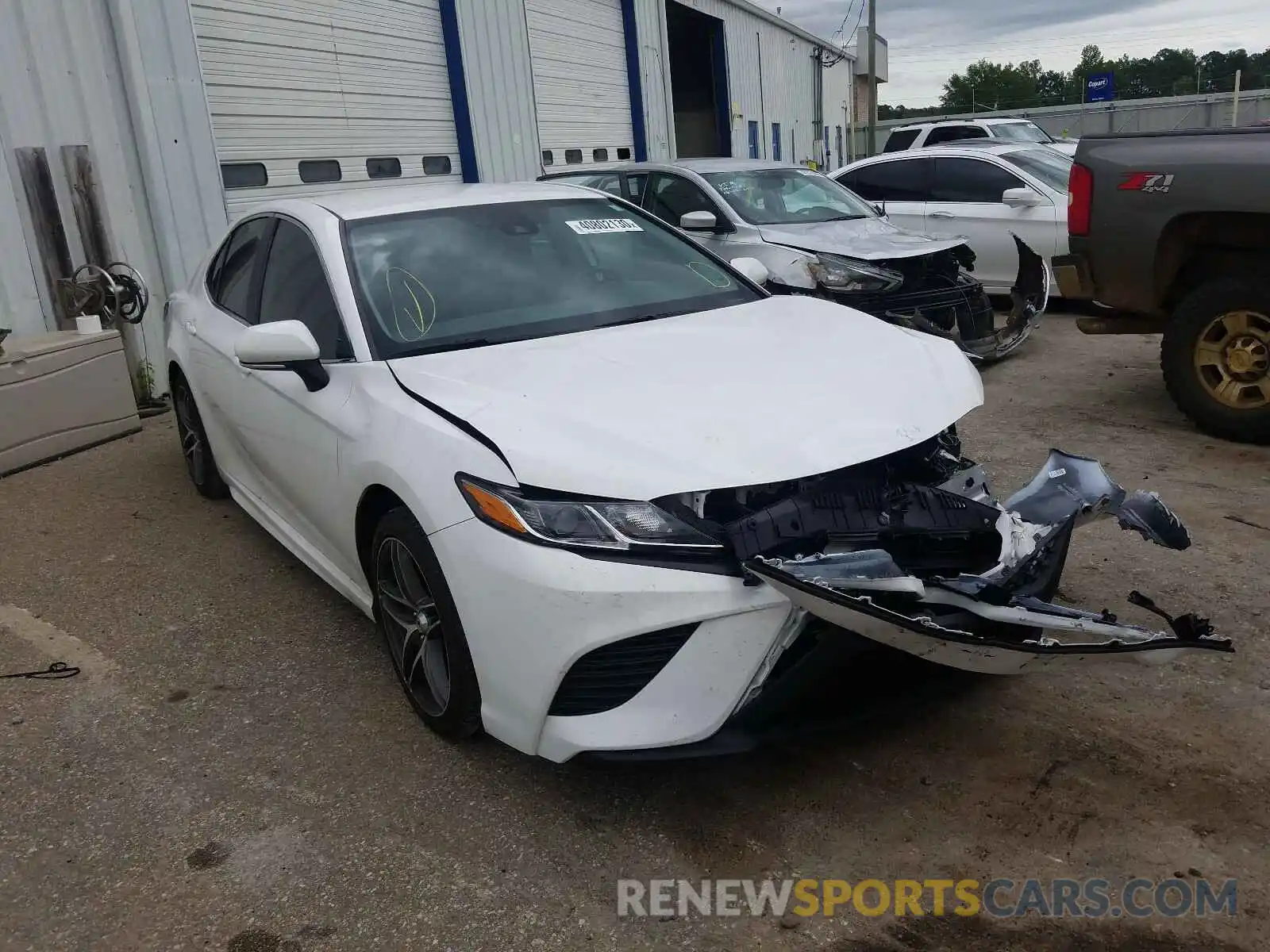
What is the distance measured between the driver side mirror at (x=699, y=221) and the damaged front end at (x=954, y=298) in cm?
93

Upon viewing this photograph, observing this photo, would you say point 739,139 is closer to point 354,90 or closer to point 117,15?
point 354,90

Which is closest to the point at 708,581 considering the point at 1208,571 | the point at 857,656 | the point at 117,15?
the point at 857,656

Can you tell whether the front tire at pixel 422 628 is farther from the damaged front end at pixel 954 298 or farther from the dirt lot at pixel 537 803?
the damaged front end at pixel 954 298

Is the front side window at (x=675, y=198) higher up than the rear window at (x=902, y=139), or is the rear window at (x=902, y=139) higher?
the rear window at (x=902, y=139)

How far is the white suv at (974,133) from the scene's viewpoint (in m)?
14.4

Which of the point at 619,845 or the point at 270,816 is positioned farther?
the point at 270,816

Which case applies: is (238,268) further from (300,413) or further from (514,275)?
(514,275)

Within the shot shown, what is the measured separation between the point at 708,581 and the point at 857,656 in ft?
1.34

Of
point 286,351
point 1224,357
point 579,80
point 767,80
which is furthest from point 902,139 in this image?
point 286,351

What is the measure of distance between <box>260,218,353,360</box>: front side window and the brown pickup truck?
4.03 m

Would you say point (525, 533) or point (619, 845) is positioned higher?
point (525, 533)

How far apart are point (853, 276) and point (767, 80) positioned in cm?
1608

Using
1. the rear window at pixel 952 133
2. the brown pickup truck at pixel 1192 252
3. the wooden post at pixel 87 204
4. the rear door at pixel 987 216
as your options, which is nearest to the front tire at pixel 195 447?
the wooden post at pixel 87 204

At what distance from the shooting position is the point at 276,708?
3.33 meters
